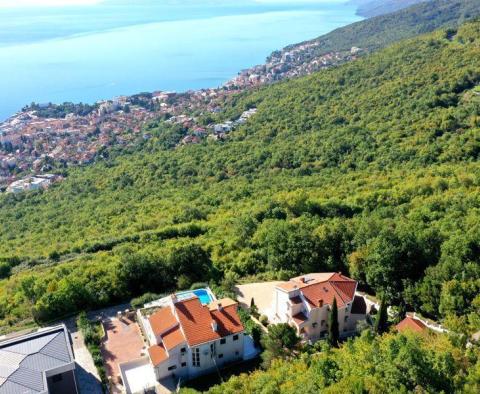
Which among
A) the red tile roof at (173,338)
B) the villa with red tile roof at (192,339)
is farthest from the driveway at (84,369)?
the red tile roof at (173,338)

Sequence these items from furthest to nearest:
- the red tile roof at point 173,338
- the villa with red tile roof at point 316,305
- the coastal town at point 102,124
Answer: the coastal town at point 102,124, the villa with red tile roof at point 316,305, the red tile roof at point 173,338

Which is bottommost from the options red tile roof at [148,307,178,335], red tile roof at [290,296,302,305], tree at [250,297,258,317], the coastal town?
tree at [250,297,258,317]

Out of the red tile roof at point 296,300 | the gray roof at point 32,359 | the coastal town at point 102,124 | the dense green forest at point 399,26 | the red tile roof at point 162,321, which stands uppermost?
the dense green forest at point 399,26

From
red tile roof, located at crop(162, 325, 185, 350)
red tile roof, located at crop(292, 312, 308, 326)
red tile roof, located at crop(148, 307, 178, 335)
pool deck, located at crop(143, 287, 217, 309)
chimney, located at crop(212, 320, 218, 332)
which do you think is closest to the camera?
red tile roof, located at crop(162, 325, 185, 350)

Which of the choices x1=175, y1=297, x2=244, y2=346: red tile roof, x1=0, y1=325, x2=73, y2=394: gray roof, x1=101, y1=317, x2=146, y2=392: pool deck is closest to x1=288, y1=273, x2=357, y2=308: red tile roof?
x1=175, y1=297, x2=244, y2=346: red tile roof

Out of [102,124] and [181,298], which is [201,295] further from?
[102,124]

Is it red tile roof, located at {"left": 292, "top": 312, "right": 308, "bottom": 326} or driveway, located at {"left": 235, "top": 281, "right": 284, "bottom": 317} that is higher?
red tile roof, located at {"left": 292, "top": 312, "right": 308, "bottom": 326}

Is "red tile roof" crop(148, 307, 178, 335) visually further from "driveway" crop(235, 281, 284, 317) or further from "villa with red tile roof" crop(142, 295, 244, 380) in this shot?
"driveway" crop(235, 281, 284, 317)

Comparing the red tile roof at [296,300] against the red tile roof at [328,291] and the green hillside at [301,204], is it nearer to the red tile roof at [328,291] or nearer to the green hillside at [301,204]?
the red tile roof at [328,291]
